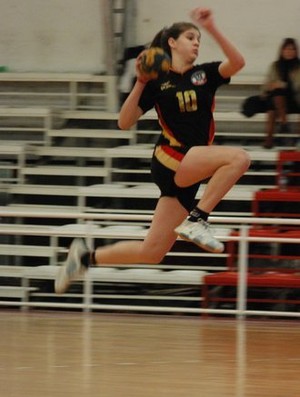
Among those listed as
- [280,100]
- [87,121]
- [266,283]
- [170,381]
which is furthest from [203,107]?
[87,121]

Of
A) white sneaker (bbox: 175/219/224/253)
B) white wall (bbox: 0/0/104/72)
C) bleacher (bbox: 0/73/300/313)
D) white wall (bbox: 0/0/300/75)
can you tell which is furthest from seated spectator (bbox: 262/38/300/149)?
white sneaker (bbox: 175/219/224/253)

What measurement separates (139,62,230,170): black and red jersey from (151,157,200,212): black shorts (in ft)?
0.14

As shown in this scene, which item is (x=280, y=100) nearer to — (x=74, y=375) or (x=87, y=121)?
(x=87, y=121)

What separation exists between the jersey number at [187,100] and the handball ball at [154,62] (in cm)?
19

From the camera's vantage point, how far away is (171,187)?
6402mm

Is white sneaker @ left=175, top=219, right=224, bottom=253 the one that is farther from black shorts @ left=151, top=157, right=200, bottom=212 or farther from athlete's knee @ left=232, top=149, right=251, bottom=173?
athlete's knee @ left=232, top=149, right=251, bottom=173

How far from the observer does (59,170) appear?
40.4 ft

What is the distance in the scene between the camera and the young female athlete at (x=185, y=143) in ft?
20.4

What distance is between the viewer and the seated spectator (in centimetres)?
1145

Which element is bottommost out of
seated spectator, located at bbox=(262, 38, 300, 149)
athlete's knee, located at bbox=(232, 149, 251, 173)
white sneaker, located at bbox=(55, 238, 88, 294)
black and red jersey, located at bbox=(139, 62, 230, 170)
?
white sneaker, located at bbox=(55, 238, 88, 294)

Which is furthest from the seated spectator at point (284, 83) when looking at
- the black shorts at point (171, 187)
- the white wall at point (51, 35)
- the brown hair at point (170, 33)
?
the black shorts at point (171, 187)

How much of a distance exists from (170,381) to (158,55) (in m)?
1.84

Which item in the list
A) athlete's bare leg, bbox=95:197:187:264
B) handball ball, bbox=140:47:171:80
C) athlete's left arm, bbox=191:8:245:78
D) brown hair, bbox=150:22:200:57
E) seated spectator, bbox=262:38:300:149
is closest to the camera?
athlete's left arm, bbox=191:8:245:78

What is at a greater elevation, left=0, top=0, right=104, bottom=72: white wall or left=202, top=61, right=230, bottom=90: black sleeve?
left=0, top=0, right=104, bottom=72: white wall
